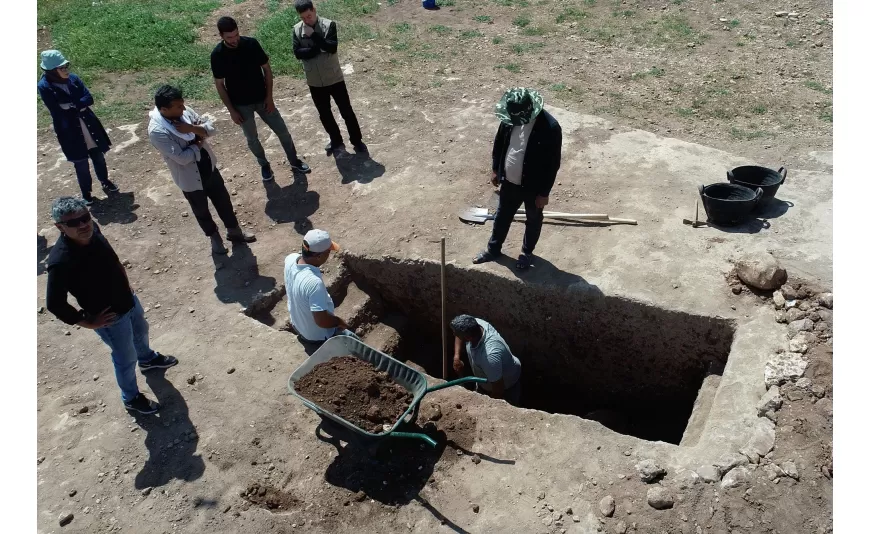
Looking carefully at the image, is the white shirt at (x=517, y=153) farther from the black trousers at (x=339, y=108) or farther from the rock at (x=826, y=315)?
the black trousers at (x=339, y=108)

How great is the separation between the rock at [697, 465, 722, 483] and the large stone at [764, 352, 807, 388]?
37.4 inches

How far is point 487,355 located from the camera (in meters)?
5.62

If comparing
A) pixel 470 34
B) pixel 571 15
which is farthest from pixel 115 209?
pixel 571 15

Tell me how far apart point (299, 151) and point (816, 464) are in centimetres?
717

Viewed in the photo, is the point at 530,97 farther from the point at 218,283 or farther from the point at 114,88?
the point at 114,88

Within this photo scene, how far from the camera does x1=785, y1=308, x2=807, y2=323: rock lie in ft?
17.9

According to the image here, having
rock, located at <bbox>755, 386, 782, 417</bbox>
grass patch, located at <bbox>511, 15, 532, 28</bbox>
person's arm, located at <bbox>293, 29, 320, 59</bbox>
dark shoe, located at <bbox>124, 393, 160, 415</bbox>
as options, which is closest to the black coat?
rock, located at <bbox>755, 386, 782, 417</bbox>

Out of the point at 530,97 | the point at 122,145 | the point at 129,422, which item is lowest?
the point at 129,422

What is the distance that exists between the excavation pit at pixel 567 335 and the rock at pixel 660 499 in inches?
48.7

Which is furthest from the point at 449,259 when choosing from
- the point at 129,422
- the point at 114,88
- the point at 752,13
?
the point at 752,13

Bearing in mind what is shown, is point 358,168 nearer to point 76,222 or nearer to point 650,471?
point 76,222

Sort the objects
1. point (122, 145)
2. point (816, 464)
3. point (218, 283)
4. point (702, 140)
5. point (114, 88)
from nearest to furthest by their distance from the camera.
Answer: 1. point (816, 464)
2. point (218, 283)
3. point (702, 140)
4. point (122, 145)
5. point (114, 88)

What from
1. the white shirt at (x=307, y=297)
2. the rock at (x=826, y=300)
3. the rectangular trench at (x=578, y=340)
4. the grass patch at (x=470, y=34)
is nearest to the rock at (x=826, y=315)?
the rock at (x=826, y=300)

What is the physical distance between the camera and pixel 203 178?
6.61 meters
